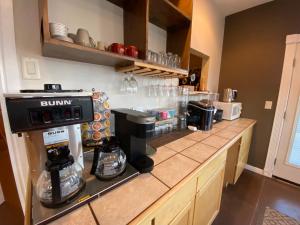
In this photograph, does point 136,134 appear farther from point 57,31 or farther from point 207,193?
point 207,193

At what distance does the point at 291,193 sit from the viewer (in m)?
1.78

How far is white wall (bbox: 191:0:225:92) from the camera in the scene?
164 cm

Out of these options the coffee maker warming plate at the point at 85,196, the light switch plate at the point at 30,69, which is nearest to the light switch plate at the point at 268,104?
the coffee maker warming plate at the point at 85,196

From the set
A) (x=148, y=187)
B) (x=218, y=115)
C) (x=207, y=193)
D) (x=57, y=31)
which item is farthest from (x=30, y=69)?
(x=218, y=115)

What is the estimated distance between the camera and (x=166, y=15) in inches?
44.9

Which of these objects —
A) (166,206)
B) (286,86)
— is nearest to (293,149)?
(286,86)

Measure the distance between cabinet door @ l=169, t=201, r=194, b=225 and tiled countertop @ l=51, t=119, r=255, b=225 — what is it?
22 cm

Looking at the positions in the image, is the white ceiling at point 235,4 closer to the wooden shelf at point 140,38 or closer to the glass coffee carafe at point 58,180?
the wooden shelf at point 140,38

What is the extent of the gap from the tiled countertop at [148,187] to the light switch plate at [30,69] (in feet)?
2.40

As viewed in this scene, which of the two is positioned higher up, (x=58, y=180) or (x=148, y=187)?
(x=58, y=180)

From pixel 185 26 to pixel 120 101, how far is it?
0.90m

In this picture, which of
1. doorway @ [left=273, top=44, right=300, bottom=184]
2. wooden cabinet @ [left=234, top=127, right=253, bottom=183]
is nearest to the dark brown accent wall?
doorway @ [left=273, top=44, right=300, bottom=184]

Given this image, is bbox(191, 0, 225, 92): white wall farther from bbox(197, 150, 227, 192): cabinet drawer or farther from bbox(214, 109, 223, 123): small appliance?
bbox(197, 150, 227, 192): cabinet drawer

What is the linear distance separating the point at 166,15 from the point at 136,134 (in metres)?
1.03
